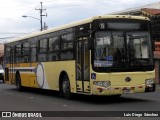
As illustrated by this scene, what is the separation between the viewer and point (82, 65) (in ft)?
55.1

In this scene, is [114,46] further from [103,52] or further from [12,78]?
[12,78]

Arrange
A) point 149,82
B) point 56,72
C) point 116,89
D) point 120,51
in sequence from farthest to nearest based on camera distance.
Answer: point 56,72 → point 149,82 → point 120,51 → point 116,89

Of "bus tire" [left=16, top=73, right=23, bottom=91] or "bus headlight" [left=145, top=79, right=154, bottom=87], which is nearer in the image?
"bus headlight" [left=145, top=79, right=154, bottom=87]

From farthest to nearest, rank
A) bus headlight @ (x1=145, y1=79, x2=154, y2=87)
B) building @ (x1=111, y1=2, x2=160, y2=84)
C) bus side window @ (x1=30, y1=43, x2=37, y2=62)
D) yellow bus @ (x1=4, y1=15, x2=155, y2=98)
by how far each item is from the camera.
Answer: building @ (x1=111, y1=2, x2=160, y2=84) < bus side window @ (x1=30, y1=43, x2=37, y2=62) < bus headlight @ (x1=145, y1=79, x2=154, y2=87) < yellow bus @ (x1=4, y1=15, x2=155, y2=98)

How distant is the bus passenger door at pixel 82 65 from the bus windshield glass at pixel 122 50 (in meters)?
0.64

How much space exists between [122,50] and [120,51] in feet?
0.32

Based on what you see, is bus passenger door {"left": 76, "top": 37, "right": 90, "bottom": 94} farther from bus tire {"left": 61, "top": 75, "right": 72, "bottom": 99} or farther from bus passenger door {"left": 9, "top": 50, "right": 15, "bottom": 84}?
bus passenger door {"left": 9, "top": 50, "right": 15, "bottom": 84}

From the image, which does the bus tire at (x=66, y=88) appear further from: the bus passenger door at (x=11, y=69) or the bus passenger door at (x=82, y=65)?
the bus passenger door at (x=11, y=69)

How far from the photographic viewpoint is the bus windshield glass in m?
16.0

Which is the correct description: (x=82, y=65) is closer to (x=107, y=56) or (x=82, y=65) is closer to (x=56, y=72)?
(x=107, y=56)

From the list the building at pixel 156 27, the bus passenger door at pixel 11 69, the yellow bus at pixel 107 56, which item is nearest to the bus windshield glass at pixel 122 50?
the yellow bus at pixel 107 56

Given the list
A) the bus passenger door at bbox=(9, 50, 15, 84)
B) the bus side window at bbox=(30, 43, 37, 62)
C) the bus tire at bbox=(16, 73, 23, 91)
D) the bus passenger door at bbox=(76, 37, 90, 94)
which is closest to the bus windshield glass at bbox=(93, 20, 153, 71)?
the bus passenger door at bbox=(76, 37, 90, 94)

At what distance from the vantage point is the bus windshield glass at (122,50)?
1598cm

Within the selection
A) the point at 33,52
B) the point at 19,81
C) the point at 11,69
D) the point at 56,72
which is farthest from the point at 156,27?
the point at 56,72
